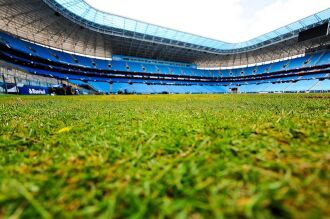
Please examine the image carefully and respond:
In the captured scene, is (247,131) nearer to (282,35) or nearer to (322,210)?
(322,210)

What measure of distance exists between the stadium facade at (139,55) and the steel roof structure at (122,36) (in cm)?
14

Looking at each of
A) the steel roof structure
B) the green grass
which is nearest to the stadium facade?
the steel roof structure

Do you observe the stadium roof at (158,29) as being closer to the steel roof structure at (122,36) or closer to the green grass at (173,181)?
the steel roof structure at (122,36)

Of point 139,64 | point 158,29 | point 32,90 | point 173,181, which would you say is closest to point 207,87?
point 139,64

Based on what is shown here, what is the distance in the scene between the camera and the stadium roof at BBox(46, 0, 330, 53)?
97.5 ft

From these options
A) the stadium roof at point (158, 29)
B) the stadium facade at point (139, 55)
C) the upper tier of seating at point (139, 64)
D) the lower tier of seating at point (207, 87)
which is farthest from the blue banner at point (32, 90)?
the stadium roof at point (158, 29)

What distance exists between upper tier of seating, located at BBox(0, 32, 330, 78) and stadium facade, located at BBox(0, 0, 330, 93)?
21 cm

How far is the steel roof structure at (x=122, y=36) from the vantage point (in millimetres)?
28498

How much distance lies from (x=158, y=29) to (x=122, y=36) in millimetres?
8019

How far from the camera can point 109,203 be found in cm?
57

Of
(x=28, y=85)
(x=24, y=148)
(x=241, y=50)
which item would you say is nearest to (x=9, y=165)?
(x=24, y=148)

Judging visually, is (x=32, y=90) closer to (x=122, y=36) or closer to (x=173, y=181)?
(x=122, y=36)

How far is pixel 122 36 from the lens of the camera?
40.0 metres

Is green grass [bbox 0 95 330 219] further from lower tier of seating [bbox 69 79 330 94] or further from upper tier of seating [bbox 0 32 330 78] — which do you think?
lower tier of seating [bbox 69 79 330 94]
